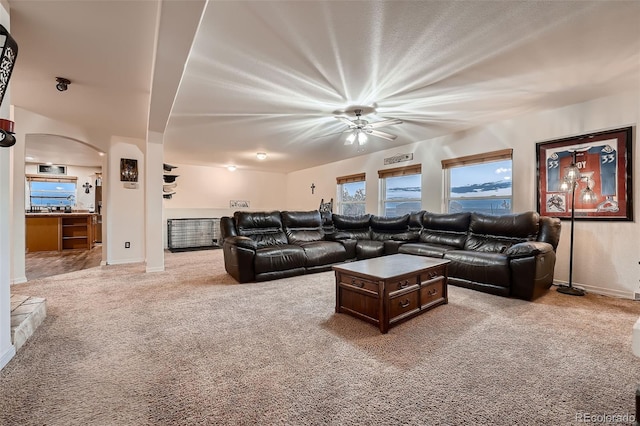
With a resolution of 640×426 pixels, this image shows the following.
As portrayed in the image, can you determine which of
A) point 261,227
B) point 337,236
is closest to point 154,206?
point 261,227

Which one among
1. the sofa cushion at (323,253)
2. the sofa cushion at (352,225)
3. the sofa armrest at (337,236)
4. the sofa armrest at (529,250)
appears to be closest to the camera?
the sofa armrest at (529,250)

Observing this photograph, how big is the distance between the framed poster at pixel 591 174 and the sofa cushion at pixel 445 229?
100 cm

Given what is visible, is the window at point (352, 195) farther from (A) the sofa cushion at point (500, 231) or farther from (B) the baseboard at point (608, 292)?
(B) the baseboard at point (608, 292)

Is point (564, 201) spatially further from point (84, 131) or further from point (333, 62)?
point (84, 131)

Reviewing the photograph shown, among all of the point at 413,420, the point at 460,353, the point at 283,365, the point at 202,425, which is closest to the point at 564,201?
the point at 460,353

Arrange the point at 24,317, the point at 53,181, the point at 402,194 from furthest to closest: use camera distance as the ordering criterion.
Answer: the point at 53,181, the point at 402,194, the point at 24,317

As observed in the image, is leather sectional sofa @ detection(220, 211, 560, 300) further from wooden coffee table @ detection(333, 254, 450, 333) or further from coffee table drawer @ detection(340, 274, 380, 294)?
coffee table drawer @ detection(340, 274, 380, 294)

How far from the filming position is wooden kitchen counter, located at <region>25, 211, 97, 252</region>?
6488 mm

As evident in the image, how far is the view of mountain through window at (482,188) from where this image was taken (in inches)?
176

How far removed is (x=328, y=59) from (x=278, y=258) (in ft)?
8.54

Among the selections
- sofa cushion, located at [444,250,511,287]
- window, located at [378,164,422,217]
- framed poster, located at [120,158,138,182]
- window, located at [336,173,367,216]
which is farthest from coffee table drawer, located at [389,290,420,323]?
framed poster, located at [120,158,138,182]

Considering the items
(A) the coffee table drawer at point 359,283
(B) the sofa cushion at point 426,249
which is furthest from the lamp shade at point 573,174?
(A) the coffee table drawer at point 359,283

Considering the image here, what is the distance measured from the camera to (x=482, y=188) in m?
4.77

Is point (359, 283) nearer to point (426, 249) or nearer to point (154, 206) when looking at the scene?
point (426, 249)
